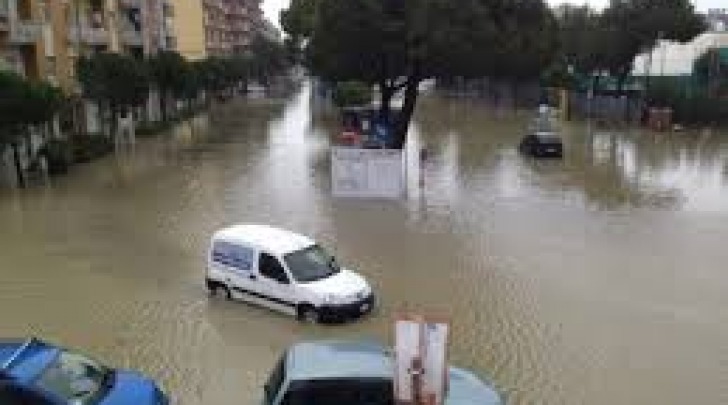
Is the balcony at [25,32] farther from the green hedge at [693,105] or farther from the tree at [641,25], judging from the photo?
the green hedge at [693,105]

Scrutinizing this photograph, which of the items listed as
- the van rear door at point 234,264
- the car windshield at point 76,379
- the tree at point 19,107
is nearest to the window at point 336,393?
the car windshield at point 76,379

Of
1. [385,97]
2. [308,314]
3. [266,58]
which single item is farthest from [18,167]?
Result: [266,58]

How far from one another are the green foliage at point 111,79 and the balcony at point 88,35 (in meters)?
3.06

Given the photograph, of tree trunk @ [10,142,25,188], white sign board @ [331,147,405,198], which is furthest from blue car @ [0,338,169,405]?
tree trunk @ [10,142,25,188]

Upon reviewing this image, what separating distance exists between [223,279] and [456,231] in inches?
338

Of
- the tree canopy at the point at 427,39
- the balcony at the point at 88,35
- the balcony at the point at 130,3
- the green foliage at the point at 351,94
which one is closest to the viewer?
the tree canopy at the point at 427,39

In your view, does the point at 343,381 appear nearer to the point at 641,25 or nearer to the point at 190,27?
the point at 641,25

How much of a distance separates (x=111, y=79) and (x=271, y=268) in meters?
28.9

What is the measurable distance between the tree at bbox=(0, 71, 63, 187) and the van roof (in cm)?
1581

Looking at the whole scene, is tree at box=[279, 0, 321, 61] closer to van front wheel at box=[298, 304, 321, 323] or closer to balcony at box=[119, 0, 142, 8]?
balcony at box=[119, 0, 142, 8]

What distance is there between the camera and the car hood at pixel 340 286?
15.5 meters

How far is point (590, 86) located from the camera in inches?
2685

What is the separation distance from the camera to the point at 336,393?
382 inches

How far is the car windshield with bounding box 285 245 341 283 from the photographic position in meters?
16.0
